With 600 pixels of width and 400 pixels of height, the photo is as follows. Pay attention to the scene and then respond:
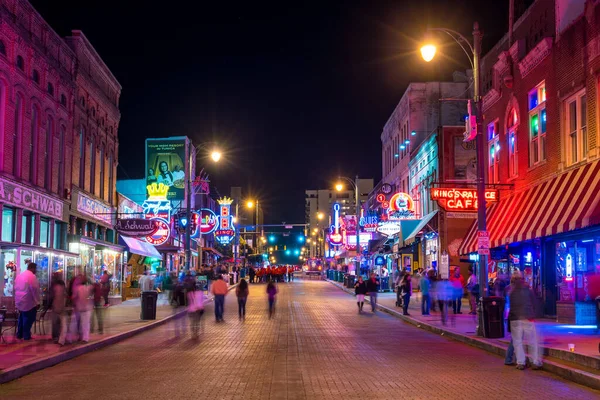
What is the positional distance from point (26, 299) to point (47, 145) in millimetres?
13771

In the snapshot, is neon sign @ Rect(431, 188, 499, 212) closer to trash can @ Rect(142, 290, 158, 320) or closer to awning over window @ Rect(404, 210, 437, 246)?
trash can @ Rect(142, 290, 158, 320)

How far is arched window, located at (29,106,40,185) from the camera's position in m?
28.2

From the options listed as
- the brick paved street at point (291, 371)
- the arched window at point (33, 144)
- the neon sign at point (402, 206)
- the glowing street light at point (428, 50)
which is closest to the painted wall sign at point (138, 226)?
the arched window at point (33, 144)

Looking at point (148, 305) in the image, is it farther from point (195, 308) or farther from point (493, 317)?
point (493, 317)

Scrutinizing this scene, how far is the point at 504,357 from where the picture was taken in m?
15.8

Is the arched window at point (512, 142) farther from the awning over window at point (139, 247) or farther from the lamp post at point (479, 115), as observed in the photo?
the awning over window at point (139, 247)

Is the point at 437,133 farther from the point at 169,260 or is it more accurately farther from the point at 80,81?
the point at 169,260

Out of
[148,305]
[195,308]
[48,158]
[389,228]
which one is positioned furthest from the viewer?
[389,228]

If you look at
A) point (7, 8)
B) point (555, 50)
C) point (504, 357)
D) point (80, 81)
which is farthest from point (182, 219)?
point (504, 357)

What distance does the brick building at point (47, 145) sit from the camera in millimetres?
25406

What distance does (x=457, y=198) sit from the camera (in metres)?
27.0

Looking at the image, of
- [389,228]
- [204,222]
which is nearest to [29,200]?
[389,228]

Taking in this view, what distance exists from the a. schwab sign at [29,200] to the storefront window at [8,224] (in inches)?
15.5

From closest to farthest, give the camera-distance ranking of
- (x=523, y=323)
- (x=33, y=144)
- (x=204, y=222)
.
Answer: (x=523, y=323) → (x=33, y=144) → (x=204, y=222)
